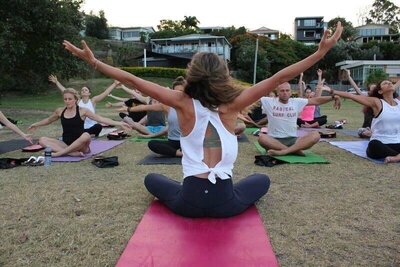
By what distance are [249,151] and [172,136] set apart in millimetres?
1496

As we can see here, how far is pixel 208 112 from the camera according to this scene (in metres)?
3.16

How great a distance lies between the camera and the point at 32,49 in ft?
53.1

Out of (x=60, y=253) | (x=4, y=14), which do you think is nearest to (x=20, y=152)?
(x=60, y=253)

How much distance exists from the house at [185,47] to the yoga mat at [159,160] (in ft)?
125

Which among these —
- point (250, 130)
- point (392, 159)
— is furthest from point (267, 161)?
point (250, 130)

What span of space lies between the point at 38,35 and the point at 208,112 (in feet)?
49.1

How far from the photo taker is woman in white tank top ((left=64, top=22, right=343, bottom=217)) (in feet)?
10.1

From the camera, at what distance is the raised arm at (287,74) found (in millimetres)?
3012

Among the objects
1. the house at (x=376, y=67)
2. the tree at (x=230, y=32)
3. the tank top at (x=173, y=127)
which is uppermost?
the tree at (x=230, y=32)

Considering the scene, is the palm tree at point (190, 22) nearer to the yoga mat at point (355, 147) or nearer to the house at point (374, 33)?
the house at point (374, 33)

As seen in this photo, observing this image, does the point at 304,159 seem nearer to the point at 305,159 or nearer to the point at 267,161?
the point at 305,159

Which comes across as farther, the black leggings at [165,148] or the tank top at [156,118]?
the tank top at [156,118]

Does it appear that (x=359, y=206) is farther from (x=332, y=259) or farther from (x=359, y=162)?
(x=359, y=162)

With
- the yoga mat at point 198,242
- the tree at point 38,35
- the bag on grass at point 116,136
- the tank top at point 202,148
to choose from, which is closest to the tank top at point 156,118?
the bag on grass at point 116,136
